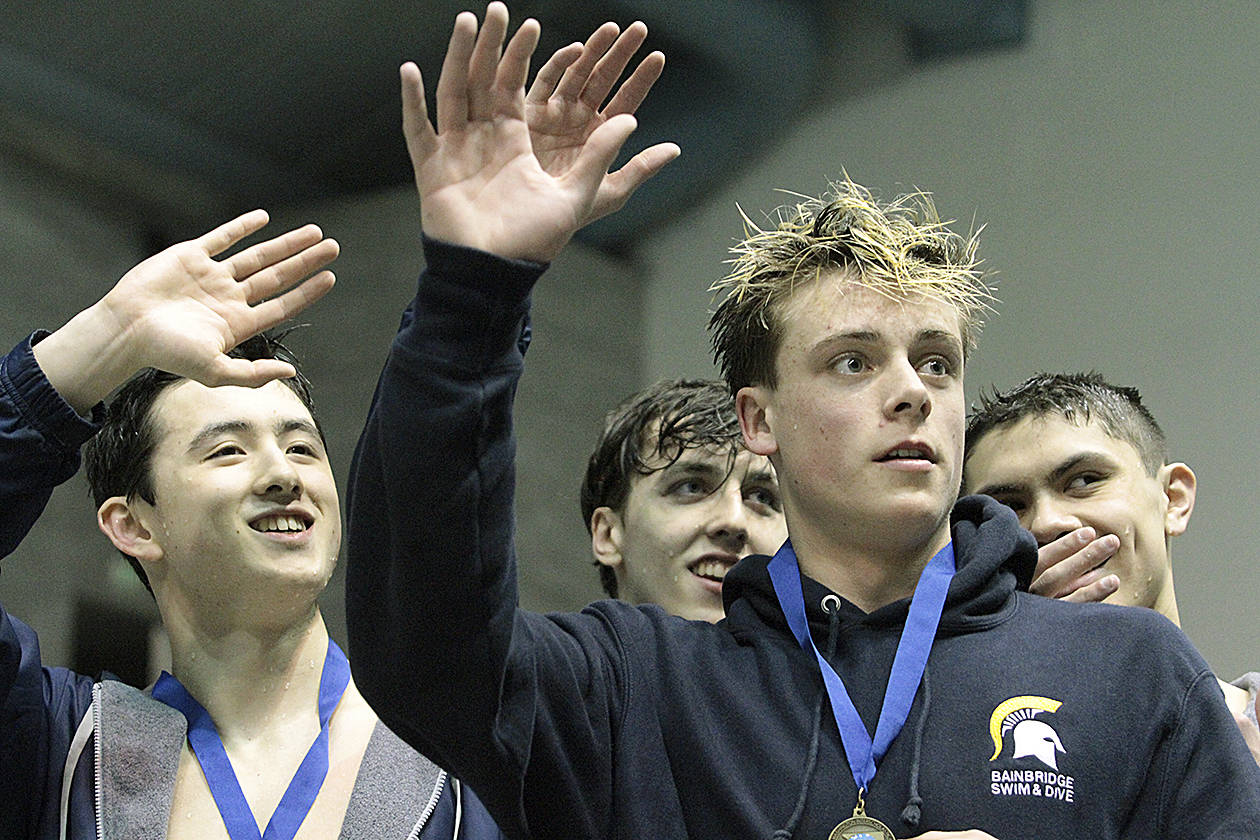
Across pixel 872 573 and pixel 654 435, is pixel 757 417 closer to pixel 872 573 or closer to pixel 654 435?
pixel 872 573

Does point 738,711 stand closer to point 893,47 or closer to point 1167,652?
point 1167,652

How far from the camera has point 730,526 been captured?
2.79 meters

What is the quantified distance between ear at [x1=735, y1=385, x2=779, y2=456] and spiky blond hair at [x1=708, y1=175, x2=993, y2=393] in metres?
0.02

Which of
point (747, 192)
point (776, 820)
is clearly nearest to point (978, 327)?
point (776, 820)

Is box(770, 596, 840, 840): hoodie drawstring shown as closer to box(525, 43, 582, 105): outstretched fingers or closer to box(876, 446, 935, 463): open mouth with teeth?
box(876, 446, 935, 463): open mouth with teeth

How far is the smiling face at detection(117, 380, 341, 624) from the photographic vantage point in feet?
8.24

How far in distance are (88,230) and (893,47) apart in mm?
2276

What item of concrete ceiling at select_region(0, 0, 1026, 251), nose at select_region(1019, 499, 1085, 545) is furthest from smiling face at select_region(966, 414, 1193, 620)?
concrete ceiling at select_region(0, 0, 1026, 251)

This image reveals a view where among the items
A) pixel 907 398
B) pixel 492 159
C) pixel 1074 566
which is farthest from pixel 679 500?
pixel 492 159

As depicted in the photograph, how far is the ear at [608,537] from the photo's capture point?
9.77 feet

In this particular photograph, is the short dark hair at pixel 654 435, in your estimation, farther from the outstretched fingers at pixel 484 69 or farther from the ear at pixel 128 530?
the outstretched fingers at pixel 484 69

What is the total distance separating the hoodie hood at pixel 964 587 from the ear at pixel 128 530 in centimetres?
107

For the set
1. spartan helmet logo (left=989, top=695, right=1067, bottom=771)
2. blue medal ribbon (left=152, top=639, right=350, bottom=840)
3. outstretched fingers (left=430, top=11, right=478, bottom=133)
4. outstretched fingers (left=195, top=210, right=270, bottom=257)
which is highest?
outstretched fingers (left=430, top=11, right=478, bottom=133)

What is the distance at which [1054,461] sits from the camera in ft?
8.52
